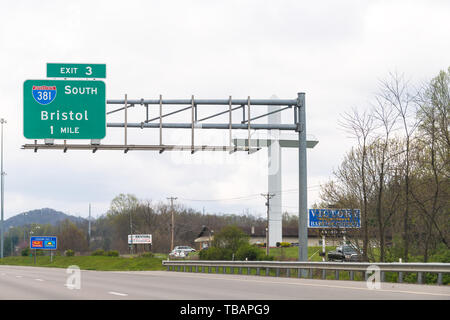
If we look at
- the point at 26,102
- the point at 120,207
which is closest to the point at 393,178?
the point at 26,102

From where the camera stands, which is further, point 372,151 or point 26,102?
point 372,151

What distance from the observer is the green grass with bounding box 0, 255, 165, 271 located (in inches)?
2375

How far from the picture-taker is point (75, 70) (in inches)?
1097

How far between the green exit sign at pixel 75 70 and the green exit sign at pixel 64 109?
320mm

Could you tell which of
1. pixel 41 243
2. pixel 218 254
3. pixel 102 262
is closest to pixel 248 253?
pixel 218 254

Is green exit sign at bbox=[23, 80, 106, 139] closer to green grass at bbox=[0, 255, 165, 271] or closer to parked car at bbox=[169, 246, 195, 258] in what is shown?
green grass at bbox=[0, 255, 165, 271]

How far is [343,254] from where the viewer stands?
56.5m

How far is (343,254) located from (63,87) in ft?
112

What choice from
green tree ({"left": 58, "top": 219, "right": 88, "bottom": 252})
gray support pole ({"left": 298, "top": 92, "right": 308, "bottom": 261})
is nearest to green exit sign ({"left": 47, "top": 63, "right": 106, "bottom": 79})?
gray support pole ({"left": 298, "top": 92, "right": 308, "bottom": 261})

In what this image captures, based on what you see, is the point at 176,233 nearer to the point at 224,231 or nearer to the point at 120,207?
the point at 120,207

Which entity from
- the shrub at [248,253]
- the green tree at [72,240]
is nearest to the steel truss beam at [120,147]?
the shrub at [248,253]

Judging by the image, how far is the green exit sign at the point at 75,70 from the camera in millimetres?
27656
